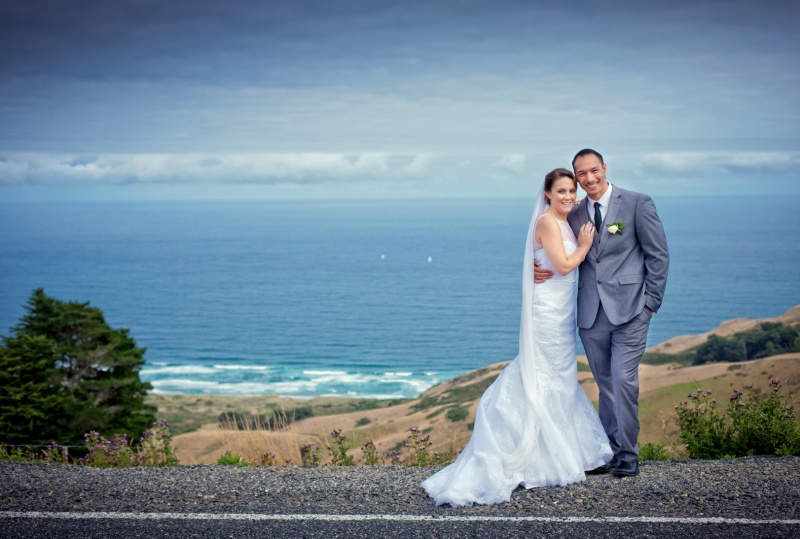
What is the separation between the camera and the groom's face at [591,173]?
602 centimetres

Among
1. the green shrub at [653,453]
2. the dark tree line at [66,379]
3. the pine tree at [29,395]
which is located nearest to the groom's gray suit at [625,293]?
the green shrub at [653,453]

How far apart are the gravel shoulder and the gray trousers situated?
1.12ft

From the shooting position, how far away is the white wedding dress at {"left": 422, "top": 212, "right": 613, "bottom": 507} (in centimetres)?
573

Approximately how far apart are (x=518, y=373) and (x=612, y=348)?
84cm

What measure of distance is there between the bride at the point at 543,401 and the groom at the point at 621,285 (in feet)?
0.51

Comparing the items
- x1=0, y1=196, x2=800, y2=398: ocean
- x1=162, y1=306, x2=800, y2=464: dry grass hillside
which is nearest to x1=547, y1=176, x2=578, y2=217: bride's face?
x1=162, y1=306, x2=800, y2=464: dry grass hillside

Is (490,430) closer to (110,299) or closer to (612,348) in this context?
(612,348)

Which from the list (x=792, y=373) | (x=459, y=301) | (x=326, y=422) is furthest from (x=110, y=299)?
(x=792, y=373)

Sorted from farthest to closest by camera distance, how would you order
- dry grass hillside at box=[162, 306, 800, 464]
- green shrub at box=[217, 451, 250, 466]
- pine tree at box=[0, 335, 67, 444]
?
pine tree at box=[0, 335, 67, 444] < dry grass hillside at box=[162, 306, 800, 464] < green shrub at box=[217, 451, 250, 466]

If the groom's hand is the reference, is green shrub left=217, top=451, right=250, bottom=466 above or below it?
below

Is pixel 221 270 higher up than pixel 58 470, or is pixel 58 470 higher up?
pixel 221 270

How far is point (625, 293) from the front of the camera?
6.01 meters

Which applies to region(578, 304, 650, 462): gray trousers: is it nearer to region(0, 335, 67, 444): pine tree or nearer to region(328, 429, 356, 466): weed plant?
region(328, 429, 356, 466): weed plant

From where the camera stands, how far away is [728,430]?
281 inches
